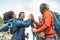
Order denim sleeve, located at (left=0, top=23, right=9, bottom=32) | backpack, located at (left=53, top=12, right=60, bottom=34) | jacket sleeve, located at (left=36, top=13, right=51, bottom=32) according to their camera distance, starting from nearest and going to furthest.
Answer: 1. jacket sleeve, located at (left=36, top=13, right=51, bottom=32)
2. backpack, located at (left=53, top=12, right=60, bottom=34)
3. denim sleeve, located at (left=0, top=23, right=9, bottom=32)

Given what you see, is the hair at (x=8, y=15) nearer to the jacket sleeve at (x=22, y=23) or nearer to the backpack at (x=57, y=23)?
the jacket sleeve at (x=22, y=23)

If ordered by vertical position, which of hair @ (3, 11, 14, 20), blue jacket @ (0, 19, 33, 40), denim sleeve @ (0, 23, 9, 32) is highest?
hair @ (3, 11, 14, 20)

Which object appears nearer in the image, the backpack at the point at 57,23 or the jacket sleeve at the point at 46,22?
the jacket sleeve at the point at 46,22

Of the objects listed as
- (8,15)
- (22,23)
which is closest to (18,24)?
(22,23)

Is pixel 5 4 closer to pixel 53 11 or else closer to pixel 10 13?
pixel 10 13

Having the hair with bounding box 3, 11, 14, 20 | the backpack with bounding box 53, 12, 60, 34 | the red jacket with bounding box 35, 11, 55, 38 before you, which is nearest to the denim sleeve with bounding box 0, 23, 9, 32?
the hair with bounding box 3, 11, 14, 20

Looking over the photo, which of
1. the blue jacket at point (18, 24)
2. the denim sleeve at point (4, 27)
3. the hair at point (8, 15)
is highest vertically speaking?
the hair at point (8, 15)

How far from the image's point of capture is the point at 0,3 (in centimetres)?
343

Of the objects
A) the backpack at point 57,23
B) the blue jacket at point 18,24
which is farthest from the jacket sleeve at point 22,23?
the backpack at point 57,23

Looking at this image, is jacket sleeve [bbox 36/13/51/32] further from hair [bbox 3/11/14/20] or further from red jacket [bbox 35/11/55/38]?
hair [bbox 3/11/14/20]

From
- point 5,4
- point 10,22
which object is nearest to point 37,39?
point 10,22

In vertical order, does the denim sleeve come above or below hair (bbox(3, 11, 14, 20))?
below

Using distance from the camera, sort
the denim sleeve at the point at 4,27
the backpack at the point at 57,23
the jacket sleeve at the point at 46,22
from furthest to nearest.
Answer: the denim sleeve at the point at 4,27 < the backpack at the point at 57,23 < the jacket sleeve at the point at 46,22

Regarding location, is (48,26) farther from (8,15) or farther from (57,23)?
(8,15)
